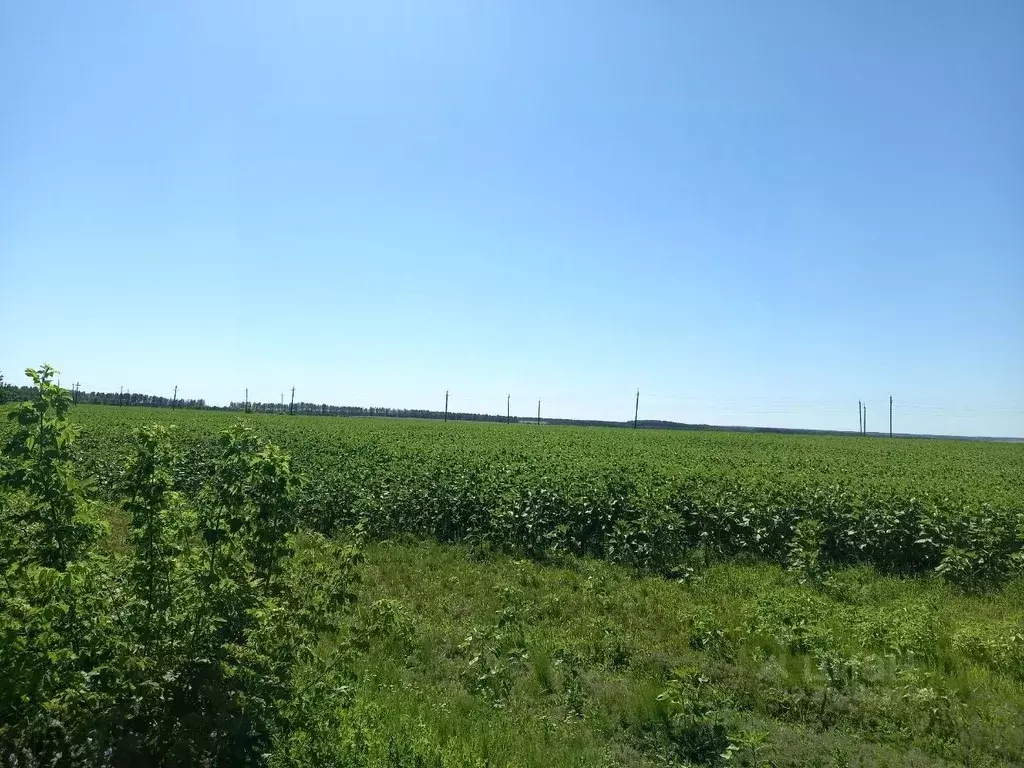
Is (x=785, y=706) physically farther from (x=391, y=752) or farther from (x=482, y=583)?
(x=482, y=583)

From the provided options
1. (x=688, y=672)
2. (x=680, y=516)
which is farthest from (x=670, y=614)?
(x=680, y=516)

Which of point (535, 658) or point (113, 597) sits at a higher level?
point (113, 597)

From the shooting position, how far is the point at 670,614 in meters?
8.78

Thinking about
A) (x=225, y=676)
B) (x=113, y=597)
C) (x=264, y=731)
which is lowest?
(x=264, y=731)

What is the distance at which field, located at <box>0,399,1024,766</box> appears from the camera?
5684 millimetres

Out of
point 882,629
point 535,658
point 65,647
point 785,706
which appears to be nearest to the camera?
point 65,647

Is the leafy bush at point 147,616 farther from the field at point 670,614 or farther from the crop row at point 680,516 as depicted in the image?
the crop row at point 680,516

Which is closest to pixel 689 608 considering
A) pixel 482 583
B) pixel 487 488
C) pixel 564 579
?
pixel 564 579

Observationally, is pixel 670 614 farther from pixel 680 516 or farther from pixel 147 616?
pixel 147 616

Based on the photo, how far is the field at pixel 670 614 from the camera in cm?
568

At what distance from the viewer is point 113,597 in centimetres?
459

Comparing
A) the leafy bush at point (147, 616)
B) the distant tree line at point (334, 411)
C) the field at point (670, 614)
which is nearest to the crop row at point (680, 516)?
the field at point (670, 614)

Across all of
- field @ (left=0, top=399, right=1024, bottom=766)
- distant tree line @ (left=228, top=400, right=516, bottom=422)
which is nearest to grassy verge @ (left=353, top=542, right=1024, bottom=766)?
field @ (left=0, top=399, right=1024, bottom=766)

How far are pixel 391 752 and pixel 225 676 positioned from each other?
139 centimetres
